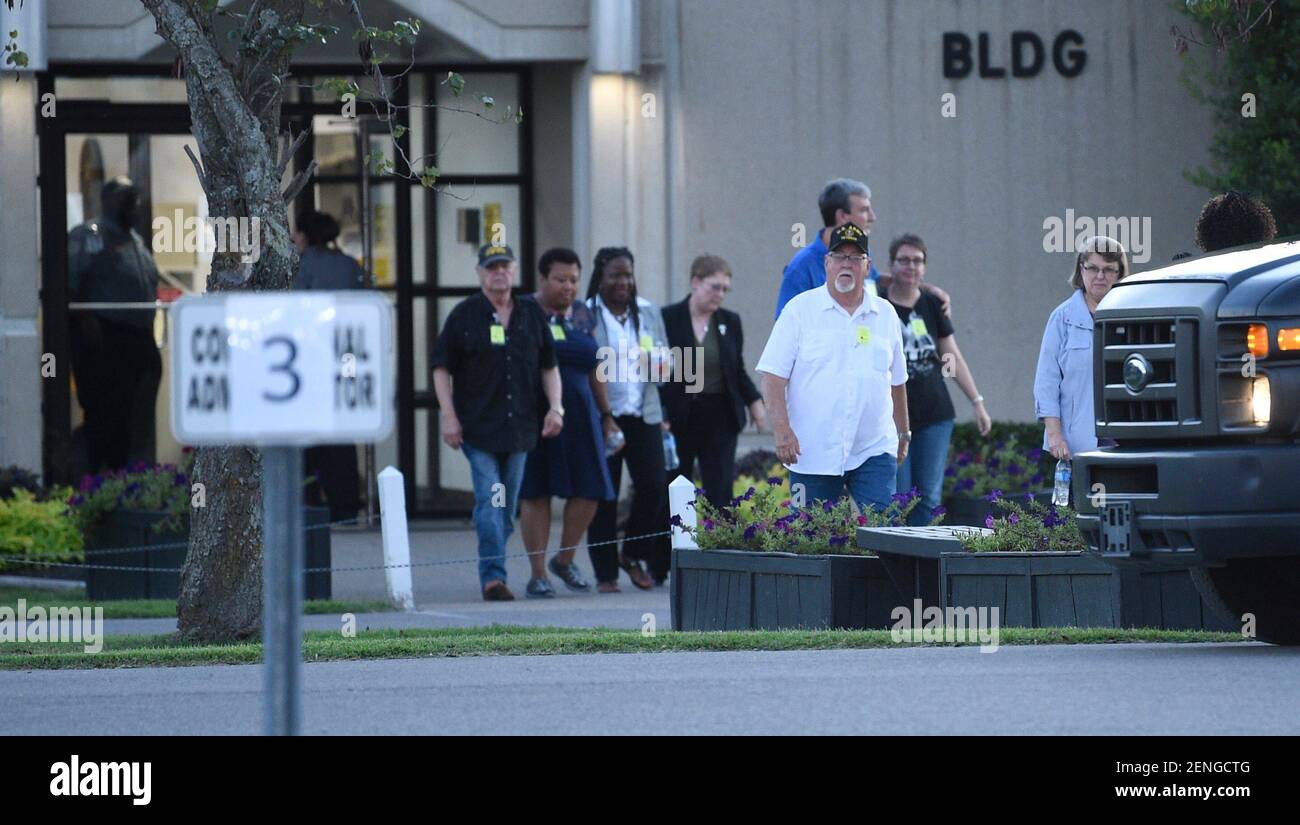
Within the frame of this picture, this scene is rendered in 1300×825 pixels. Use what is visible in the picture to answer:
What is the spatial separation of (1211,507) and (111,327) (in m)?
11.7

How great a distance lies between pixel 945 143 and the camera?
18125 millimetres

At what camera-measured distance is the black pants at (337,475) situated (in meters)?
17.3

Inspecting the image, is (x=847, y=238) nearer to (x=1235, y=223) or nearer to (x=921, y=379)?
(x=1235, y=223)

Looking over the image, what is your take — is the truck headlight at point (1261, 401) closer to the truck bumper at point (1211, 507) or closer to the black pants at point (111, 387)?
the truck bumper at point (1211, 507)

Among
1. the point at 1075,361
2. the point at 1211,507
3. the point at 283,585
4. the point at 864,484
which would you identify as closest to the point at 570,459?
the point at 864,484

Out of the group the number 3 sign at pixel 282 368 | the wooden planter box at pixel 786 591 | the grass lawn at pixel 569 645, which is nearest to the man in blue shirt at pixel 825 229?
the wooden planter box at pixel 786 591

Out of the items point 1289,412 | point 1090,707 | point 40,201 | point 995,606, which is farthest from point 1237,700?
point 40,201

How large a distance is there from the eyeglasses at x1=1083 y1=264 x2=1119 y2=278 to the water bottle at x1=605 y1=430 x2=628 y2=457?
3.89 meters

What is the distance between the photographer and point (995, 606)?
9914 millimetres

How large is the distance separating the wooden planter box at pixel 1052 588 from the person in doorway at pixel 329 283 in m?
7.38

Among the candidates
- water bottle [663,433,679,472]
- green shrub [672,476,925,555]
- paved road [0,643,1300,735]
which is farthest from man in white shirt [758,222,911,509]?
water bottle [663,433,679,472]

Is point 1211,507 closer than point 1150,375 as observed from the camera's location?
Yes

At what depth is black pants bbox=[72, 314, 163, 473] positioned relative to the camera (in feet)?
58.4
